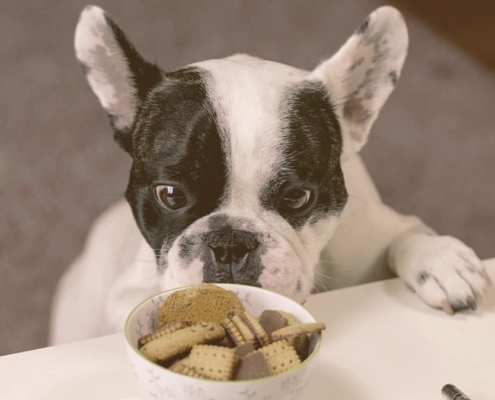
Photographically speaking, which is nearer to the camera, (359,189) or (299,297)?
(299,297)

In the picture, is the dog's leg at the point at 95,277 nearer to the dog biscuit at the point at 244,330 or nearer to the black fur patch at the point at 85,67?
the black fur patch at the point at 85,67

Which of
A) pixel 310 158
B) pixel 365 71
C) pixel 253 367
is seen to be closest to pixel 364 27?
pixel 365 71

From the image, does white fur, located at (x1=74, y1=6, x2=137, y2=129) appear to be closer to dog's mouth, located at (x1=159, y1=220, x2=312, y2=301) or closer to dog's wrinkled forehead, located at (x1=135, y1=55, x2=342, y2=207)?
dog's wrinkled forehead, located at (x1=135, y1=55, x2=342, y2=207)

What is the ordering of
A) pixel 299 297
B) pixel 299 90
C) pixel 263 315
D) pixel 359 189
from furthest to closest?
pixel 359 189, pixel 299 90, pixel 299 297, pixel 263 315

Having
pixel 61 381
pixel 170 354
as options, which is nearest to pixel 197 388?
pixel 170 354

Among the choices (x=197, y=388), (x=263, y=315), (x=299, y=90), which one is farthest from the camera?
(x=299, y=90)

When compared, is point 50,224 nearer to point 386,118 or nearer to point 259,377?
point 386,118

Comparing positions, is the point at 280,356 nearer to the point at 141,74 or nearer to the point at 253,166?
the point at 253,166
